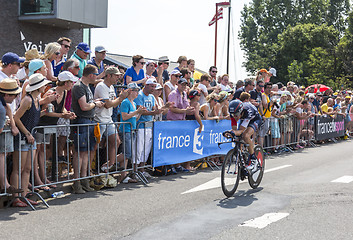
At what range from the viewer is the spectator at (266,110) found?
1460 centimetres

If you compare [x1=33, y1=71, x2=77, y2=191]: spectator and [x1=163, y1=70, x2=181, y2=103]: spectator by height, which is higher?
[x1=163, y1=70, x2=181, y2=103]: spectator

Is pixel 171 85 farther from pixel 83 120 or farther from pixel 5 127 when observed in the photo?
pixel 5 127

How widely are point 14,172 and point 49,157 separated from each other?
119 cm

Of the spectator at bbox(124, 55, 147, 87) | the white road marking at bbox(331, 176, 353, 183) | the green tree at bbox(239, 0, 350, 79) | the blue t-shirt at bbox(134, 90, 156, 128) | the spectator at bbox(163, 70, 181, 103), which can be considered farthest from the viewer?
the green tree at bbox(239, 0, 350, 79)

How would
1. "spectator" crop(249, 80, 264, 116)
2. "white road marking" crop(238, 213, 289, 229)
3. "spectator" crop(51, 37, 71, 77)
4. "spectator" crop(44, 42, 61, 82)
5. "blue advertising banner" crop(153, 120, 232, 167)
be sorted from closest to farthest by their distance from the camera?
"white road marking" crop(238, 213, 289, 229) → "spectator" crop(44, 42, 61, 82) → "spectator" crop(51, 37, 71, 77) → "blue advertising banner" crop(153, 120, 232, 167) → "spectator" crop(249, 80, 264, 116)

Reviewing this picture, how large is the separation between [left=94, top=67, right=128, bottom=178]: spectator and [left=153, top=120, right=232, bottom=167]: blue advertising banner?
125 cm

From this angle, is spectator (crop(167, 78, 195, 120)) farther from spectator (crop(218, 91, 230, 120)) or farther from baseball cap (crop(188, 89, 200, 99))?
spectator (crop(218, 91, 230, 120))

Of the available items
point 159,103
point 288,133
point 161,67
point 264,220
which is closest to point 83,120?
point 159,103

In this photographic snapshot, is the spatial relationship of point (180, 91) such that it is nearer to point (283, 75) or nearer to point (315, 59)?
point (315, 59)

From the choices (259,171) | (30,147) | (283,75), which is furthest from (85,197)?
(283,75)

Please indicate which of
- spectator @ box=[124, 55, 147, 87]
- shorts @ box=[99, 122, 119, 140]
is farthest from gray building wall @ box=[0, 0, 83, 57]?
shorts @ box=[99, 122, 119, 140]

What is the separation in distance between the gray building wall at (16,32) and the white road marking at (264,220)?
15.7 m

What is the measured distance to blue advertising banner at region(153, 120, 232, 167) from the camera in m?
10.4

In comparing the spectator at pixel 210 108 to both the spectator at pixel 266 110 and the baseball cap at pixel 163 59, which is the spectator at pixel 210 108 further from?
the spectator at pixel 266 110
